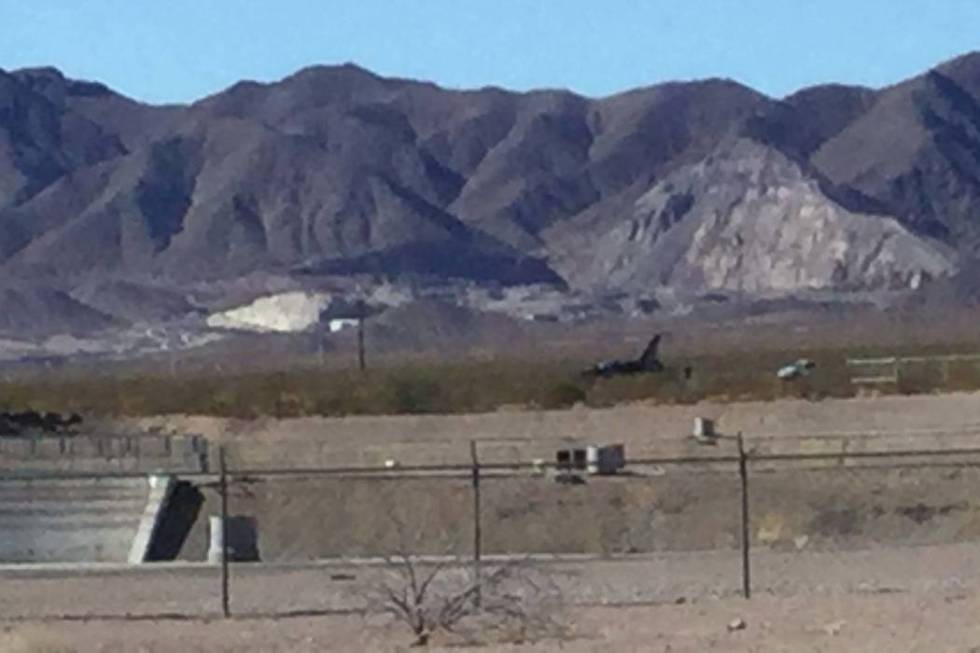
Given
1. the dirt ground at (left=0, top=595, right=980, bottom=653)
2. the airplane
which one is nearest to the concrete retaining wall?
the dirt ground at (left=0, top=595, right=980, bottom=653)

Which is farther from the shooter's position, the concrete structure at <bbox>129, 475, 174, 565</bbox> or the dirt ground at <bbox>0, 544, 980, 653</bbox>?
the concrete structure at <bbox>129, 475, 174, 565</bbox>

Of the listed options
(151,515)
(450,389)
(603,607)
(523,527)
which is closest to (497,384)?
(450,389)

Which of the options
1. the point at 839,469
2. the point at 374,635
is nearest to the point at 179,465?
the point at 839,469

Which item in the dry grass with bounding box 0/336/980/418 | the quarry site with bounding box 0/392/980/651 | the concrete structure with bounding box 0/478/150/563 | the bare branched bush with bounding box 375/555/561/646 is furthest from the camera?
the dry grass with bounding box 0/336/980/418

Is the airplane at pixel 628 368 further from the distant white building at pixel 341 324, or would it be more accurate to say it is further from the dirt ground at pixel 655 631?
the distant white building at pixel 341 324

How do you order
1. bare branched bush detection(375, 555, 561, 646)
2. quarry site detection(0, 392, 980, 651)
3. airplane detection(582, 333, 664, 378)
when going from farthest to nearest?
airplane detection(582, 333, 664, 378) → quarry site detection(0, 392, 980, 651) → bare branched bush detection(375, 555, 561, 646)

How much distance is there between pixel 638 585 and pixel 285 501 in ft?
61.7

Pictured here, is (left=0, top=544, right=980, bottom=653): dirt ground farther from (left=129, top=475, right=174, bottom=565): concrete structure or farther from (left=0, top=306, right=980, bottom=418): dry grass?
(left=0, top=306, right=980, bottom=418): dry grass

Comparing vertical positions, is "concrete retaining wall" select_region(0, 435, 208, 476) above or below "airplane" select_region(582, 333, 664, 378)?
below

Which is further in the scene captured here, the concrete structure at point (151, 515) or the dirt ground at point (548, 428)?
the dirt ground at point (548, 428)

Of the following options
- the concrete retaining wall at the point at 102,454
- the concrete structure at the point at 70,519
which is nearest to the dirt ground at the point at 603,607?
the concrete structure at the point at 70,519

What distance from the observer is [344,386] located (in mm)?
90250

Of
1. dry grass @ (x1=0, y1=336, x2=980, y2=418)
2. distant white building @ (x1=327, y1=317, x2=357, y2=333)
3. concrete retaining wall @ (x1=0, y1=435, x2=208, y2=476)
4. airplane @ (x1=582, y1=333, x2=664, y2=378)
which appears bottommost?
concrete retaining wall @ (x1=0, y1=435, x2=208, y2=476)

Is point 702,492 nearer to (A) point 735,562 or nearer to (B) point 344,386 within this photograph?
(A) point 735,562
